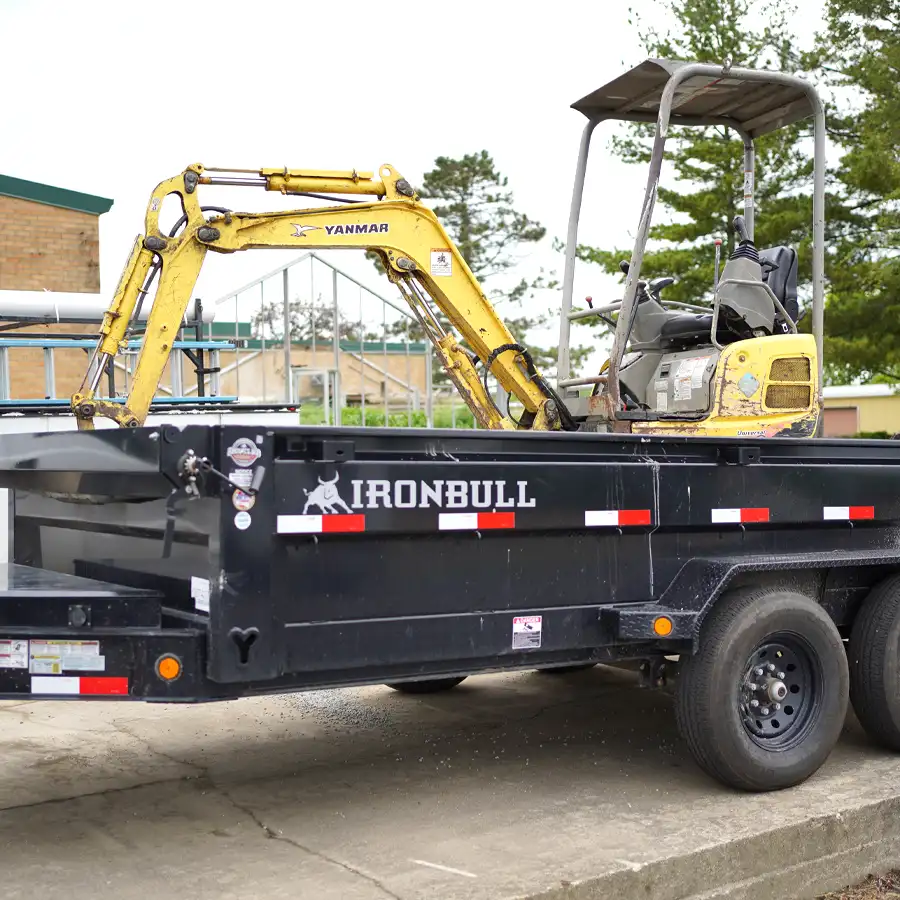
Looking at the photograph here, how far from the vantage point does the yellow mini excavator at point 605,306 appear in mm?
6004

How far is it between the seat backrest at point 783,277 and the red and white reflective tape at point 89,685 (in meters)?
→ 4.58

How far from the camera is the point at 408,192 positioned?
21.7 feet

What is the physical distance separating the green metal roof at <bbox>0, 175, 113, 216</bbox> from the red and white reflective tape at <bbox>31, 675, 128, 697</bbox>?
696 inches

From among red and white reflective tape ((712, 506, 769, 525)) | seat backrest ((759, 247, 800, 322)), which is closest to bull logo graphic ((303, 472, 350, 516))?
red and white reflective tape ((712, 506, 769, 525))

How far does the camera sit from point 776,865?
448 centimetres

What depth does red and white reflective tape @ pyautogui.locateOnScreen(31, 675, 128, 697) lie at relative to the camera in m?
4.02

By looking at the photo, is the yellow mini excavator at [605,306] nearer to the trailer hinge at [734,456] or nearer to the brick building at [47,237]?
the trailer hinge at [734,456]

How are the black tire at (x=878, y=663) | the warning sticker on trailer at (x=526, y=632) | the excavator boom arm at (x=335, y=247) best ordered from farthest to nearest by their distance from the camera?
the excavator boom arm at (x=335, y=247) → the black tire at (x=878, y=663) → the warning sticker on trailer at (x=526, y=632)

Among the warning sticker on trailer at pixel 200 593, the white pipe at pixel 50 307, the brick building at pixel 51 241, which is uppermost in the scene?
the brick building at pixel 51 241

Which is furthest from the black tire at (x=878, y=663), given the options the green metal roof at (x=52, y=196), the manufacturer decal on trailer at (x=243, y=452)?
the green metal roof at (x=52, y=196)

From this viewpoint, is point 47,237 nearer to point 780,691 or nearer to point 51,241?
point 51,241

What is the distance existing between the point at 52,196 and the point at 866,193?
614 inches

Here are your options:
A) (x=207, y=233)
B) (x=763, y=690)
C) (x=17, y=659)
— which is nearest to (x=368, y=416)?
(x=207, y=233)

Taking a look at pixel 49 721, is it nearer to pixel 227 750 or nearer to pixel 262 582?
pixel 227 750
